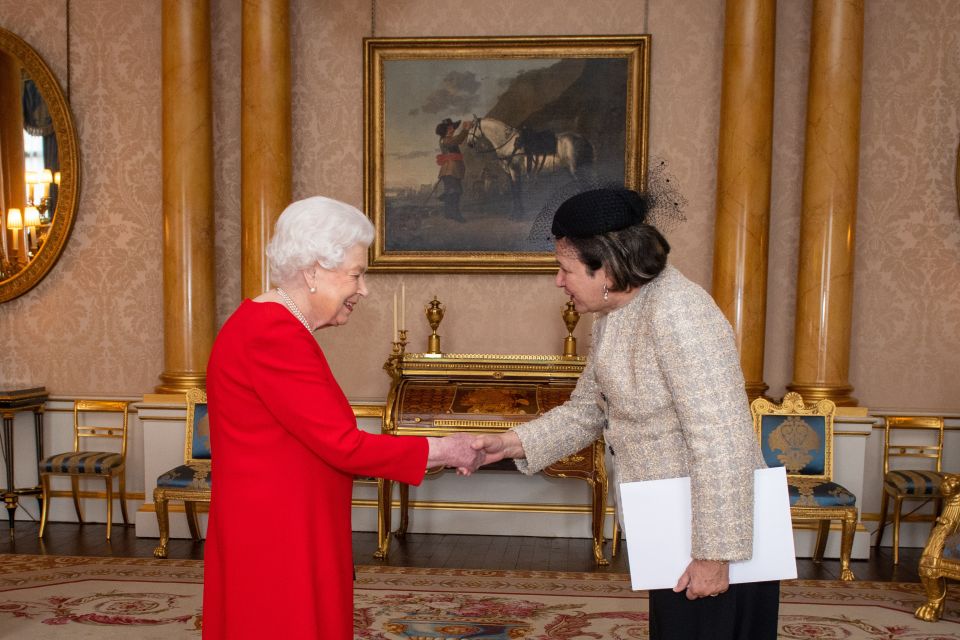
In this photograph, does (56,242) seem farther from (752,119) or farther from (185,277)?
(752,119)

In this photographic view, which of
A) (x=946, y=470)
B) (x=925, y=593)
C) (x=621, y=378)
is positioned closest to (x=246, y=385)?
(x=621, y=378)

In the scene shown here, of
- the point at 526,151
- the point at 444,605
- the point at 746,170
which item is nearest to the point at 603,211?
the point at 444,605

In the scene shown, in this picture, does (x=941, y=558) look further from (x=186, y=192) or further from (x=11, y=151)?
(x=11, y=151)

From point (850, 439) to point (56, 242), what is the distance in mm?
6146

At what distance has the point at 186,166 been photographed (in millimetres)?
6223

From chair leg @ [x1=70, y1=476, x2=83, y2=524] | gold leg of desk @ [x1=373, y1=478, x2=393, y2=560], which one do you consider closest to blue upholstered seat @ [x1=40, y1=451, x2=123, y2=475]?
chair leg @ [x1=70, y1=476, x2=83, y2=524]

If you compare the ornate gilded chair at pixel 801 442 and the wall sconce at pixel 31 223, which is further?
the wall sconce at pixel 31 223

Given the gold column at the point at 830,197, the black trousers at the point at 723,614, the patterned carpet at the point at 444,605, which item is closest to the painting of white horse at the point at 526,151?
the gold column at the point at 830,197

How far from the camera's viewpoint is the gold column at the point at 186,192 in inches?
245

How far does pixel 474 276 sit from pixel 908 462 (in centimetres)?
351

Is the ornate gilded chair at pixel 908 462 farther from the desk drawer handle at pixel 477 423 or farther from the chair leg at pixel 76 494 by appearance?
the chair leg at pixel 76 494

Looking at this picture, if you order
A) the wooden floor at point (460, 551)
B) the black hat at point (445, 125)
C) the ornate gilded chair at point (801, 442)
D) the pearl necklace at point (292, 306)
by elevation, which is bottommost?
the wooden floor at point (460, 551)

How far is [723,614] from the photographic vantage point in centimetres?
214

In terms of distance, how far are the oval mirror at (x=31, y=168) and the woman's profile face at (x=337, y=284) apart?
520 cm
